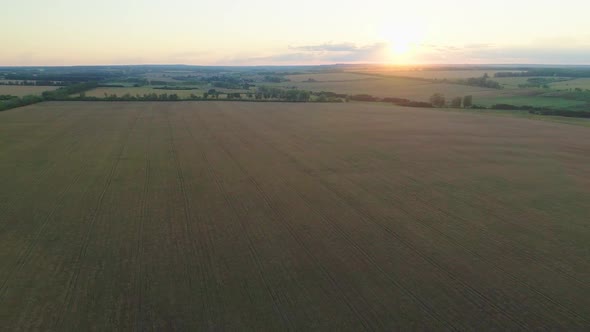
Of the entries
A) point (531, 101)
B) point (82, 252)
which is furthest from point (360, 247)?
point (531, 101)

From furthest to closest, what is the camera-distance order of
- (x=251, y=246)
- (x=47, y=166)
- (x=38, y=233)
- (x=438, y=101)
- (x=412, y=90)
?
(x=412, y=90), (x=438, y=101), (x=47, y=166), (x=38, y=233), (x=251, y=246)

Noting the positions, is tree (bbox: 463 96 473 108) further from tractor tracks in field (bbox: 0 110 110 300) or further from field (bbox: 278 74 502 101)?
tractor tracks in field (bbox: 0 110 110 300)

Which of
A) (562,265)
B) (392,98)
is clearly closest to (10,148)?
(562,265)

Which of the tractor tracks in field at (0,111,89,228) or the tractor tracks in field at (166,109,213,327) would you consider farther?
the tractor tracks in field at (0,111,89,228)

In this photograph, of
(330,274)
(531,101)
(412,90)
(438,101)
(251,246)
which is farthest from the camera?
(412,90)

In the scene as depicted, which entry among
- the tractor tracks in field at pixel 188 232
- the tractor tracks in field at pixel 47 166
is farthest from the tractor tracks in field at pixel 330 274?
the tractor tracks in field at pixel 47 166

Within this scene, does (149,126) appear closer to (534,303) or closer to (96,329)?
(96,329)

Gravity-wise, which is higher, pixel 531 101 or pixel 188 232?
pixel 188 232

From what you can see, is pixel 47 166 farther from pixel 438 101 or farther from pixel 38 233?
pixel 438 101

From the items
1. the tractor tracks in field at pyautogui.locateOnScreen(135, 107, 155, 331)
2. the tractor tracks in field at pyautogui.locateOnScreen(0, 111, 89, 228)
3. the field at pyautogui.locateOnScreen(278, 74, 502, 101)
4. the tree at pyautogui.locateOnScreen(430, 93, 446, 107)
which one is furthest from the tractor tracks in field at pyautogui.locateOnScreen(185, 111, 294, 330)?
the field at pyautogui.locateOnScreen(278, 74, 502, 101)
